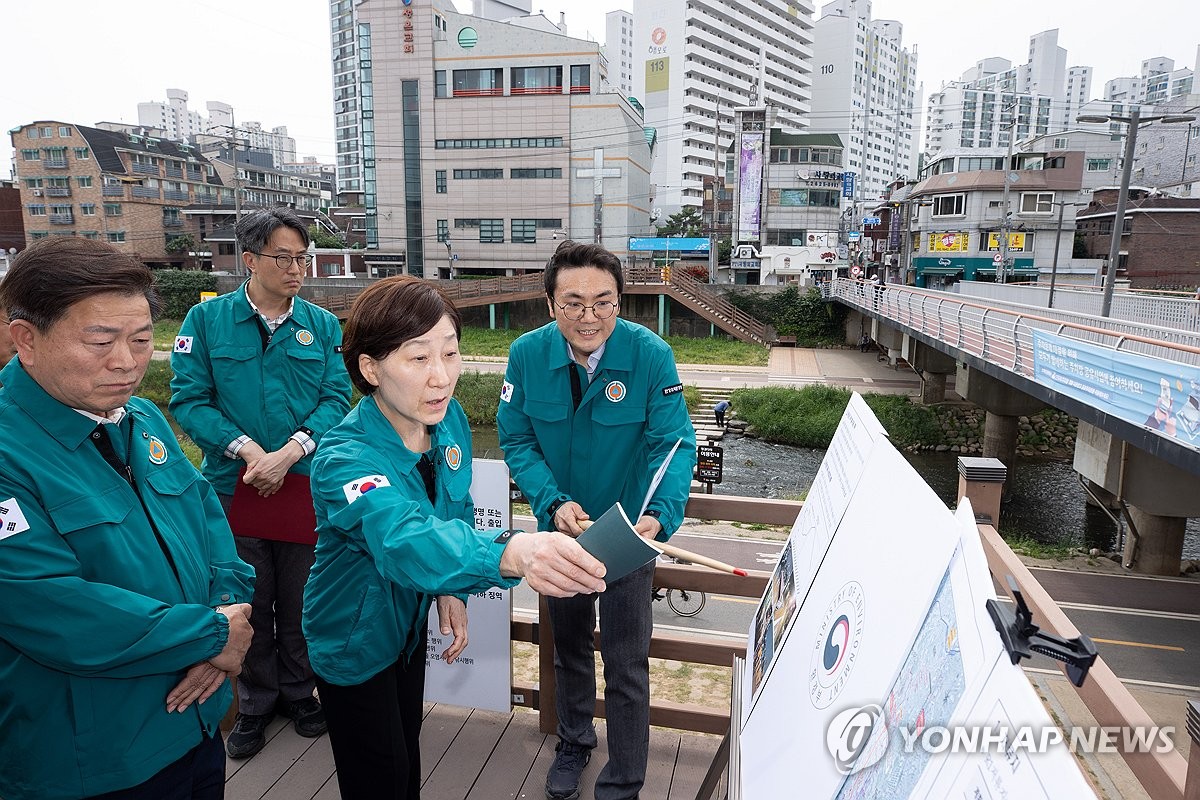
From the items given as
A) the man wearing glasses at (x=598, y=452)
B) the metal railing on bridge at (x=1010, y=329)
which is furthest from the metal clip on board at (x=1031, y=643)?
the metal railing on bridge at (x=1010, y=329)

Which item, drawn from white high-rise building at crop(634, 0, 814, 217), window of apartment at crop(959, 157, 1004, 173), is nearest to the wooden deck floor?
window of apartment at crop(959, 157, 1004, 173)

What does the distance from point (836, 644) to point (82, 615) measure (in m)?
1.50

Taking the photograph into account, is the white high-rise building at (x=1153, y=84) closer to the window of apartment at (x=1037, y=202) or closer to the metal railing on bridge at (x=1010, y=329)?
the window of apartment at (x=1037, y=202)

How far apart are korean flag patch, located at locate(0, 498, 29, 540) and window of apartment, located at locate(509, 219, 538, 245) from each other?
121 feet

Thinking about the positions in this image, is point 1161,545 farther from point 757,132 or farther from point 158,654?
point 757,132

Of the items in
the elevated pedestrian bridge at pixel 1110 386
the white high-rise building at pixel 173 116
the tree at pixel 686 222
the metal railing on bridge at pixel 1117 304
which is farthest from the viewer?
the white high-rise building at pixel 173 116

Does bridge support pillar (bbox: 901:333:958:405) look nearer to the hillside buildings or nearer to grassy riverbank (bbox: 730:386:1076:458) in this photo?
grassy riverbank (bbox: 730:386:1076:458)

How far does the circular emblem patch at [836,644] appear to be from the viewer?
47.6 inches

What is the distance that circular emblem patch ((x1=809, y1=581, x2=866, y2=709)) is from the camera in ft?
3.97

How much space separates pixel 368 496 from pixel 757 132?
40.0m

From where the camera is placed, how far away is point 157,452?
178cm

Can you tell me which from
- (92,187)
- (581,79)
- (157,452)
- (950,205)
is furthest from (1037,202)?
(92,187)

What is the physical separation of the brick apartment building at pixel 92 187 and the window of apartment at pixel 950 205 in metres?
40.2

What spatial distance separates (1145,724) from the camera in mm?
1365
